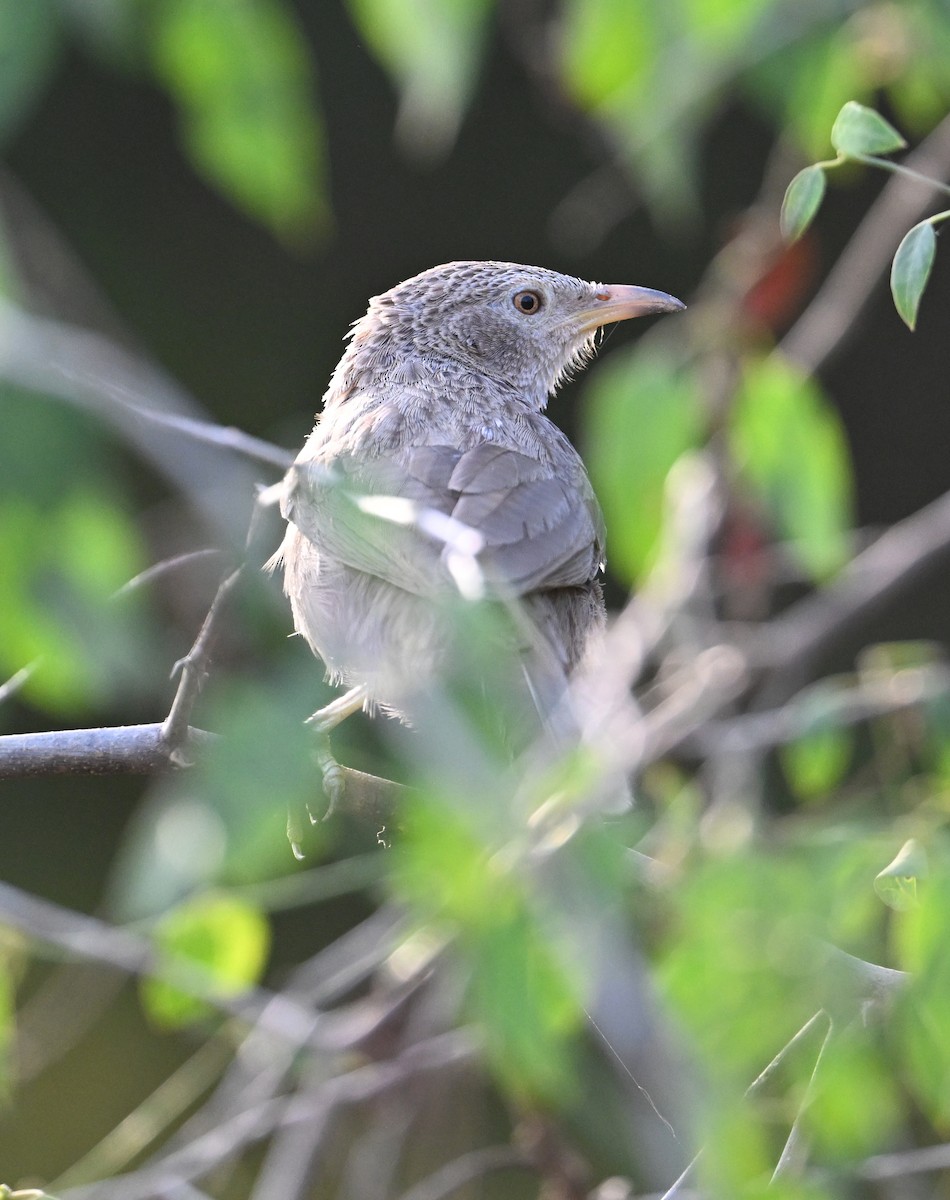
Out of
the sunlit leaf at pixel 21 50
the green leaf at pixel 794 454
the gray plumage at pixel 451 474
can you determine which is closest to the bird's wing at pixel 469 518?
the gray plumage at pixel 451 474

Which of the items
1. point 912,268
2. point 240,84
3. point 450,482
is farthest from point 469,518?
point 912,268

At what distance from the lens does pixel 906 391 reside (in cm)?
671

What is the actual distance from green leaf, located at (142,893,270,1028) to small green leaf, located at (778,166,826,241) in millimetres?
1558

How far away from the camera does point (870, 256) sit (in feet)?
12.3

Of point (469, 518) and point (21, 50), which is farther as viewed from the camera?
point (469, 518)

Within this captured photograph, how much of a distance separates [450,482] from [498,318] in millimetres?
1147

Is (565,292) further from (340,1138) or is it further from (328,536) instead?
(340,1138)

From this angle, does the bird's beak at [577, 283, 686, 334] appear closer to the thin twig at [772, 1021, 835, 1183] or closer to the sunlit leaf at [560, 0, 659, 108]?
the sunlit leaf at [560, 0, 659, 108]

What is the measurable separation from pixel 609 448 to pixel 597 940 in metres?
1.61

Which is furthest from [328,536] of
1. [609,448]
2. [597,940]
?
[597,940]

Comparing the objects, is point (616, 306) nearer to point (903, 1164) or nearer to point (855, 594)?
point (855, 594)

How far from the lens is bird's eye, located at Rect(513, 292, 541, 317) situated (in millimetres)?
3773

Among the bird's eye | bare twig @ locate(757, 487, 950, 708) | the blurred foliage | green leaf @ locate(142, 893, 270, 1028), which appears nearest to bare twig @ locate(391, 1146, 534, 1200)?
the blurred foliage

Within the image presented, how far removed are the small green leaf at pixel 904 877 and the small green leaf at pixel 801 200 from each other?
82 centimetres
